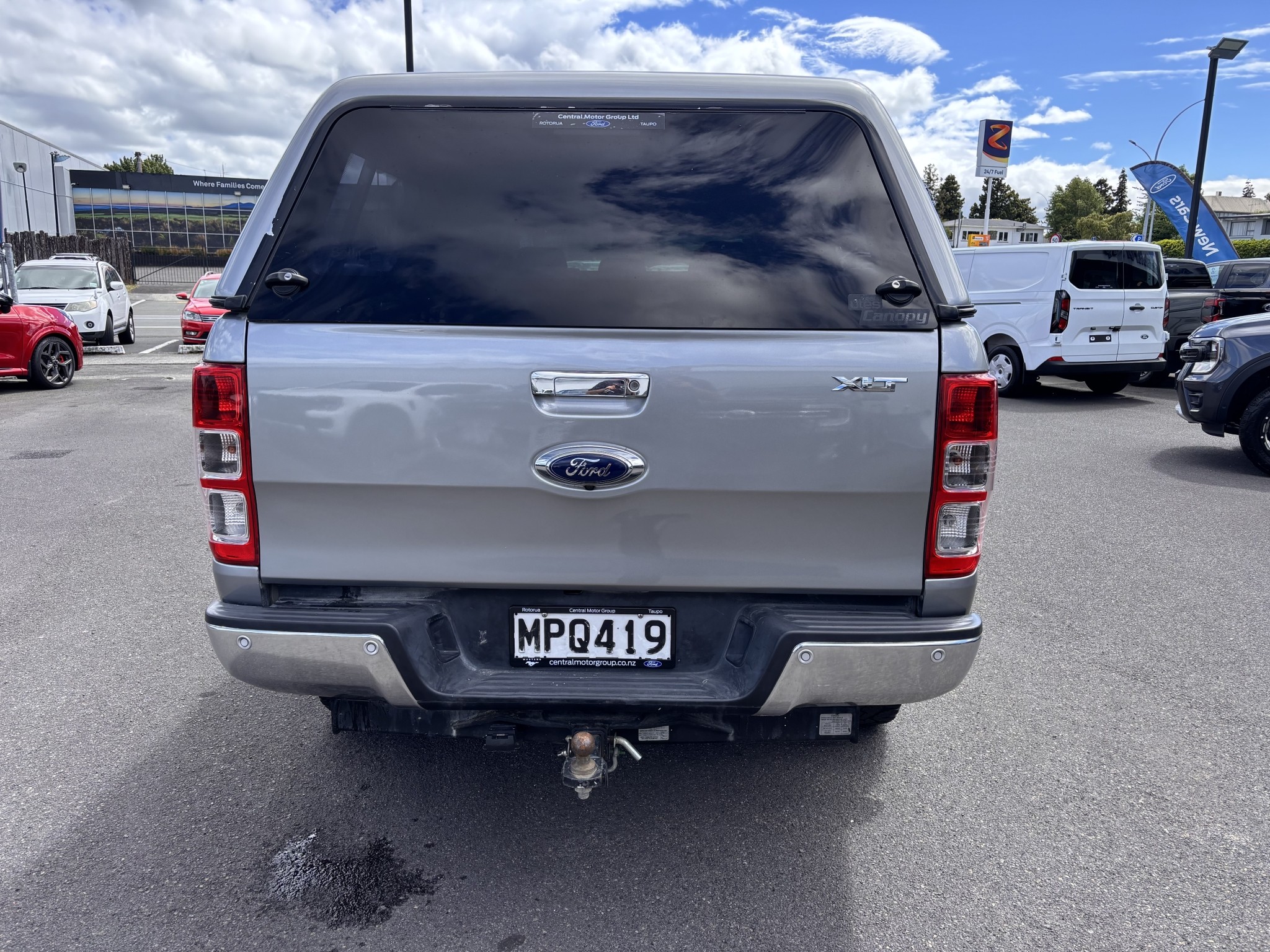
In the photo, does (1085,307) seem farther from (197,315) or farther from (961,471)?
(197,315)

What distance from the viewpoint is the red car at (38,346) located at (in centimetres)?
1322

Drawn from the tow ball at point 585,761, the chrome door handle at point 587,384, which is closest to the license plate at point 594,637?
the tow ball at point 585,761

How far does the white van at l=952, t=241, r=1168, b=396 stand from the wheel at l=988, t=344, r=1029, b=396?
6 cm

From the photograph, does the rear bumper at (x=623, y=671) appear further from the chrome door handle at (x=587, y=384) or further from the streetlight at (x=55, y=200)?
the streetlight at (x=55, y=200)

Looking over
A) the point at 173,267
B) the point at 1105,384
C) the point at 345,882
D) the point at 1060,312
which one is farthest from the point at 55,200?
the point at 345,882

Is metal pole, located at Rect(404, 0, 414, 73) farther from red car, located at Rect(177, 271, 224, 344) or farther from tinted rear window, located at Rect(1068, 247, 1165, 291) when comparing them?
tinted rear window, located at Rect(1068, 247, 1165, 291)

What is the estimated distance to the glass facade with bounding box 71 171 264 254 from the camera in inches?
2618

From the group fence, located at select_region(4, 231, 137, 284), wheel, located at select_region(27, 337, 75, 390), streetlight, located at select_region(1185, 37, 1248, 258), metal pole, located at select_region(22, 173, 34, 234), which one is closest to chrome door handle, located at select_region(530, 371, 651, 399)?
wheel, located at select_region(27, 337, 75, 390)

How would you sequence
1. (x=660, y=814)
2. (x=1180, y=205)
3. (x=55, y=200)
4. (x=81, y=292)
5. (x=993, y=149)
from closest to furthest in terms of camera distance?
(x=660, y=814) → (x=81, y=292) → (x=993, y=149) → (x=1180, y=205) → (x=55, y=200)

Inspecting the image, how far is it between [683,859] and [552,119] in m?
2.14

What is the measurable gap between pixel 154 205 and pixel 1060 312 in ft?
223

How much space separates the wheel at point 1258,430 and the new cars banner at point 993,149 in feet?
70.5

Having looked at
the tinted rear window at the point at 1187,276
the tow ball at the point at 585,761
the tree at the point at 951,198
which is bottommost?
the tow ball at the point at 585,761

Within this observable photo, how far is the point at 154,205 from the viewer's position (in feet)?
220
